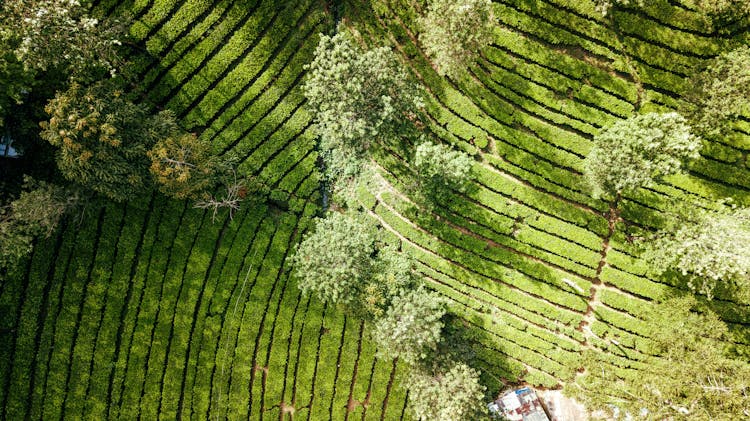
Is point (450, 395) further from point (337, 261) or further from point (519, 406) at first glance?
point (337, 261)

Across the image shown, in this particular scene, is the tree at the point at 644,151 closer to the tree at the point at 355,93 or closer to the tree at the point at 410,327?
the tree at the point at 355,93

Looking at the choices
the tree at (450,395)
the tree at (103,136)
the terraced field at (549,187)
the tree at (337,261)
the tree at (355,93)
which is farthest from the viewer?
the terraced field at (549,187)

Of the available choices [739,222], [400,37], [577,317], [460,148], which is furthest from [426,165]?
[739,222]

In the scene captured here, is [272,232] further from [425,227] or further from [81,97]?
[81,97]

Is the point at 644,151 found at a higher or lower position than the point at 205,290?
higher

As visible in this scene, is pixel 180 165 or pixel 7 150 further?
pixel 7 150

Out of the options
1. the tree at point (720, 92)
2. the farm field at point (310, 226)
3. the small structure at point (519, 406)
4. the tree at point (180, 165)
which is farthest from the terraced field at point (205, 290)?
the tree at point (720, 92)

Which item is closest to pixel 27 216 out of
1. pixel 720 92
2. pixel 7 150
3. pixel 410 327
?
pixel 7 150

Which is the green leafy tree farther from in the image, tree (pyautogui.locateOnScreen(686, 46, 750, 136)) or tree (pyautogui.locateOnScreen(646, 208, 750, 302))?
tree (pyautogui.locateOnScreen(686, 46, 750, 136))
